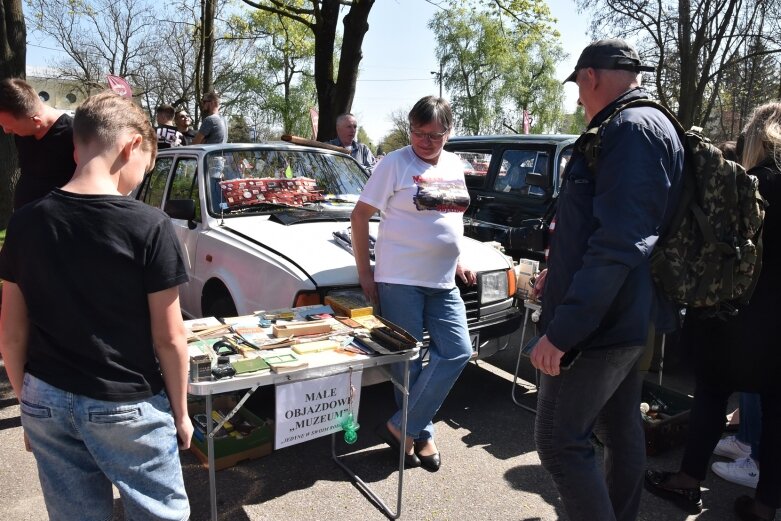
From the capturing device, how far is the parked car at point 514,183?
646 cm

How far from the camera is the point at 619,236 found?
185 cm

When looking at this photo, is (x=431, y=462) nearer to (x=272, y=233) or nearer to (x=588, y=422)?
(x=588, y=422)

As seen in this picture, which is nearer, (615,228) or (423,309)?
(615,228)

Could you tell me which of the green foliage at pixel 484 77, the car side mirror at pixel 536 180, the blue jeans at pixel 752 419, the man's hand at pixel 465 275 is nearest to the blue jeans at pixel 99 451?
the man's hand at pixel 465 275

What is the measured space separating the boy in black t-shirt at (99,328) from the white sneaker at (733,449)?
326cm

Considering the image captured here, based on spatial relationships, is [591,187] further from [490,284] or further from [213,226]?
[213,226]

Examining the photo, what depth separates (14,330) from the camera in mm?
1681

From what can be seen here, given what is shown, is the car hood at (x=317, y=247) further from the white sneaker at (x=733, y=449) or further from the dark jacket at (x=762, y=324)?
the white sneaker at (x=733, y=449)

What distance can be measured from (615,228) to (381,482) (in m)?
2.06

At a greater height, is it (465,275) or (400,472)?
(465,275)

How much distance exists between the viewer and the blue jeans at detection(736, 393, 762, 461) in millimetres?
3363

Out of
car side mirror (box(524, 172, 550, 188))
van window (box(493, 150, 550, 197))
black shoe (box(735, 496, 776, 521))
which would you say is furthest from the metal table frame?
van window (box(493, 150, 550, 197))

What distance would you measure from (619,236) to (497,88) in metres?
56.2

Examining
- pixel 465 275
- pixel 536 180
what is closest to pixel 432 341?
pixel 465 275
